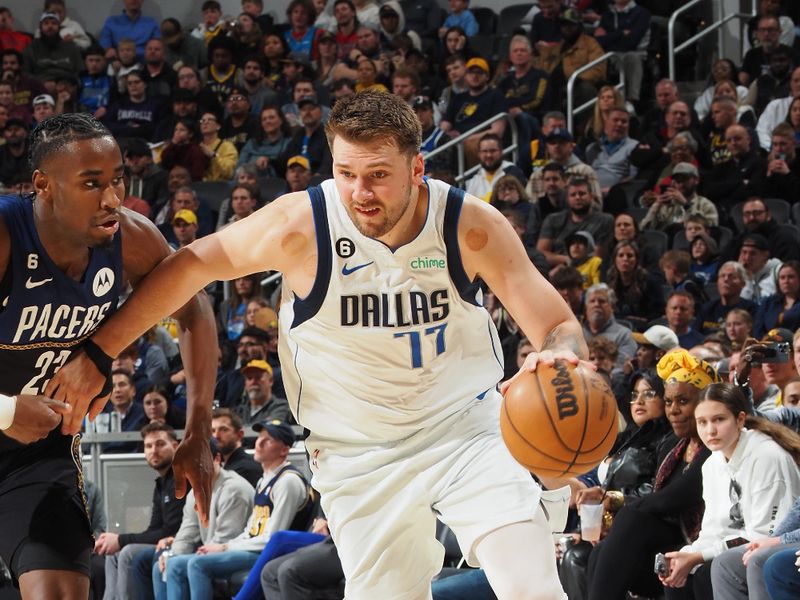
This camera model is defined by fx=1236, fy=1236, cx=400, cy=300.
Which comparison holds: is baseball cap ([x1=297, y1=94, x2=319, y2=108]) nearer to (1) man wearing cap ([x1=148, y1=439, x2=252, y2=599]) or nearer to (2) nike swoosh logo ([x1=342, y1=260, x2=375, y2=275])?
(1) man wearing cap ([x1=148, y1=439, x2=252, y2=599])

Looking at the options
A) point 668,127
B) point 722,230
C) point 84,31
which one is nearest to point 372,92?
point 722,230

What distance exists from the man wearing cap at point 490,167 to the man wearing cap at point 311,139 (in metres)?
1.99

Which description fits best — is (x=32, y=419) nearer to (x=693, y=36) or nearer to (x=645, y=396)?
(x=645, y=396)

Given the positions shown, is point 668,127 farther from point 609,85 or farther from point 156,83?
point 156,83

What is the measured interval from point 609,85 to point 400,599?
34.6 feet

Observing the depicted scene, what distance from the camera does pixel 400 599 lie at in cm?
400

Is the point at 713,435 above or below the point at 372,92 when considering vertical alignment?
below

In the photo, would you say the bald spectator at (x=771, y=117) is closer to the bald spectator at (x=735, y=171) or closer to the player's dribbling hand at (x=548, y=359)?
the bald spectator at (x=735, y=171)

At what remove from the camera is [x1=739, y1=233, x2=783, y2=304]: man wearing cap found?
991 cm

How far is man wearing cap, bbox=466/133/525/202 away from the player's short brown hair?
809 centimetres

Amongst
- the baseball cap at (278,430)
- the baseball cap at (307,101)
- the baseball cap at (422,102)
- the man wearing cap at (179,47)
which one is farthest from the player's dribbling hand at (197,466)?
the man wearing cap at (179,47)

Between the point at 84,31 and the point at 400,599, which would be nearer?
the point at 400,599

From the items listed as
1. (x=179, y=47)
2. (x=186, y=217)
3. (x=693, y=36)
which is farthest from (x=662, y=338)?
(x=179, y=47)

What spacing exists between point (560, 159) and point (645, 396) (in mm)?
5418
